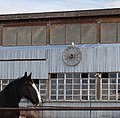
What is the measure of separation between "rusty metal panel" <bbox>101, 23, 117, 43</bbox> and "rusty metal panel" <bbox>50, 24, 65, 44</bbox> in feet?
8.16

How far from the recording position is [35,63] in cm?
2825

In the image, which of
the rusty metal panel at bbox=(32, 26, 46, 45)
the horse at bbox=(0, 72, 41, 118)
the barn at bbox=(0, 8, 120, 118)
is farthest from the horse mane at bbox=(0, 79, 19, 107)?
the rusty metal panel at bbox=(32, 26, 46, 45)

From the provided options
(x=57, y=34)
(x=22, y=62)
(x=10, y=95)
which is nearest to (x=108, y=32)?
(x=57, y=34)

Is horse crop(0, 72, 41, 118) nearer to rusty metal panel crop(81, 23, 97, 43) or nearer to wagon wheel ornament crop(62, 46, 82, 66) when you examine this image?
wagon wheel ornament crop(62, 46, 82, 66)

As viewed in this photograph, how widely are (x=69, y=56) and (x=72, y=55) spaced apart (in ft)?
0.63

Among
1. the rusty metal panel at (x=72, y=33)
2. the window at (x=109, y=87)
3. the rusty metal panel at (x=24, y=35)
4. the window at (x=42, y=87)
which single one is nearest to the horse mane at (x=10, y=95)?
the window at (x=109, y=87)

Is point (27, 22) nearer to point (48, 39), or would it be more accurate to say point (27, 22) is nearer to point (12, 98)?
point (48, 39)

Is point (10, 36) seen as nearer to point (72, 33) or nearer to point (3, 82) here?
point (3, 82)

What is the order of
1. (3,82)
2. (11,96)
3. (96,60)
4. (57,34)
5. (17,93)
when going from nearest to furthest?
(11,96) → (17,93) → (96,60) → (57,34) → (3,82)

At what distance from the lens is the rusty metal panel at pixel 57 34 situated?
28.4 meters

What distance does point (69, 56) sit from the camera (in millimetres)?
27672

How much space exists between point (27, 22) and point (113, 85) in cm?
682

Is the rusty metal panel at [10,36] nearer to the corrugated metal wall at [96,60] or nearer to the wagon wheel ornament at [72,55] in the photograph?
the corrugated metal wall at [96,60]

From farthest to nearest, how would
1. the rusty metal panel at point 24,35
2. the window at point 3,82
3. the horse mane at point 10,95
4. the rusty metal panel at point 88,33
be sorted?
the rusty metal panel at point 24,35, the window at point 3,82, the rusty metal panel at point 88,33, the horse mane at point 10,95
